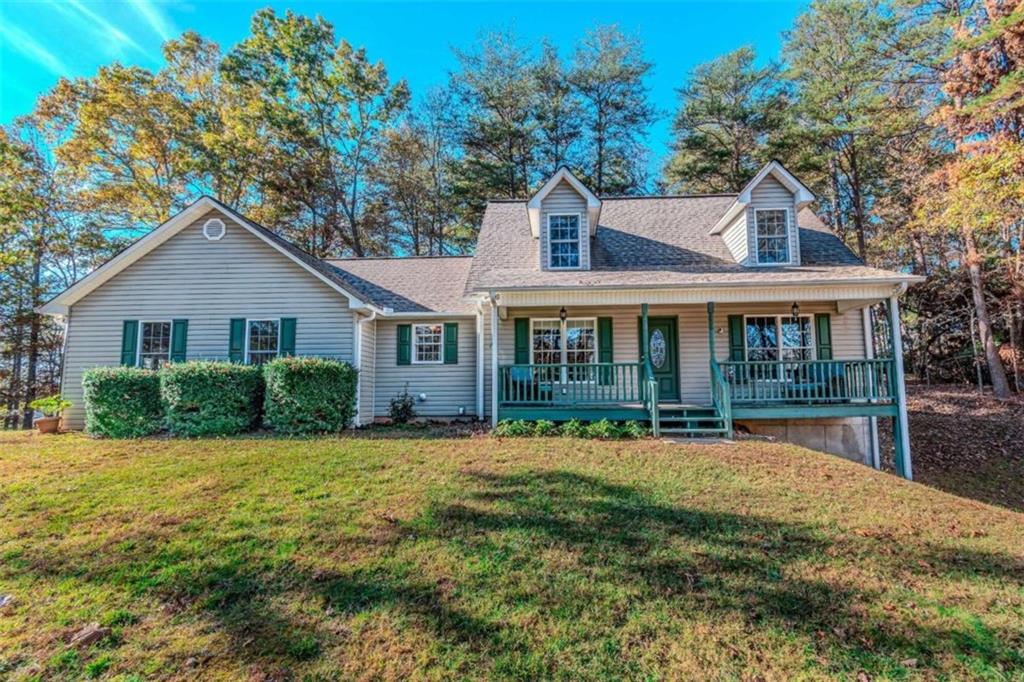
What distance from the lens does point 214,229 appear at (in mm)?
11367

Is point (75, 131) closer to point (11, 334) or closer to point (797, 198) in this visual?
point (11, 334)

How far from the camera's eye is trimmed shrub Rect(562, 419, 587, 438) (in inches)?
361

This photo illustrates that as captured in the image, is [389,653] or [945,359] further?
[945,359]

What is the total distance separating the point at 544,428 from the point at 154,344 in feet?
31.5

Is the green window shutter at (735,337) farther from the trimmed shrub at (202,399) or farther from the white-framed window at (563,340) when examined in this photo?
the trimmed shrub at (202,399)

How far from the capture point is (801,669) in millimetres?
3109

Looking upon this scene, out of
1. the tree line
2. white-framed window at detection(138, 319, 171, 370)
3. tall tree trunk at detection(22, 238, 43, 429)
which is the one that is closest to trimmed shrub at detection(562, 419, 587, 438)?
white-framed window at detection(138, 319, 171, 370)

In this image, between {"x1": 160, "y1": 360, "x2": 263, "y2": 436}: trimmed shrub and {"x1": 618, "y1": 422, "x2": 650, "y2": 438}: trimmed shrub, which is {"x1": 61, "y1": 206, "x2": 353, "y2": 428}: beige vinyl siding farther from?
{"x1": 618, "y1": 422, "x2": 650, "y2": 438}: trimmed shrub

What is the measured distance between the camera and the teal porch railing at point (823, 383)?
31.6 feet

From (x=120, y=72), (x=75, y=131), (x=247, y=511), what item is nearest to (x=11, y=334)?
(x=75, y=131)

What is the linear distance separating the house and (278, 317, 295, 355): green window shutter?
34 mm

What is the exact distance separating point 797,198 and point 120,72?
83.2ft

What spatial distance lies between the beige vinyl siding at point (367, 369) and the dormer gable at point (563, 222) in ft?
15.5

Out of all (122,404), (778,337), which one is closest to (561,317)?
(778,337)
